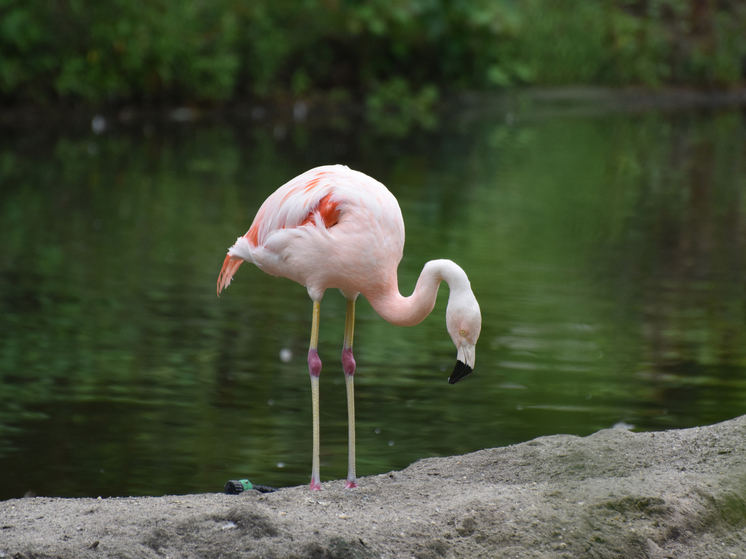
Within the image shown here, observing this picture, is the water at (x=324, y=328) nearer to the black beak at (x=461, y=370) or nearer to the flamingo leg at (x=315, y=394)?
the flamingo leg at (x=315, y=394)

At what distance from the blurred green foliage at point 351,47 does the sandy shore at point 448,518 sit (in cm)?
1531

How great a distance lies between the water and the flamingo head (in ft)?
3.05

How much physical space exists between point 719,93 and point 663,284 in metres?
21.4

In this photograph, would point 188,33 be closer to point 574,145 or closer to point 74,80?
point 74,80

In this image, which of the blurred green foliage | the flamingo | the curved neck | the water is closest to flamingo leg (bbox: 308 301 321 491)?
the flamingo

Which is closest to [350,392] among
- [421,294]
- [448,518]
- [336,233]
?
[421,294]

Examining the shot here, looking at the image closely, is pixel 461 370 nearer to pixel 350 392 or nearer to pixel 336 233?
pixel 350 392

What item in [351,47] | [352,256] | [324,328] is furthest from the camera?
[351,47]

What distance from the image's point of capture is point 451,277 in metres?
3.74

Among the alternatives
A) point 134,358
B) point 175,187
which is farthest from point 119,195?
point 134,358

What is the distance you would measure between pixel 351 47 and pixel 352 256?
63.5ft

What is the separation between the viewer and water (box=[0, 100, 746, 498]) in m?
4.67

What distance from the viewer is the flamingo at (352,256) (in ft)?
12.2

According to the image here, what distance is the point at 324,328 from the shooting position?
668 cm
